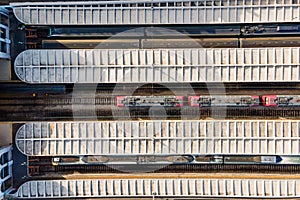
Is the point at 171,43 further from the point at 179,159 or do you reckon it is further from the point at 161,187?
the point at 161,187

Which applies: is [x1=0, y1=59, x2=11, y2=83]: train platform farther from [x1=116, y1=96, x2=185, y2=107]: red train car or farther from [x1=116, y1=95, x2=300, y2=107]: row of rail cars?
[x1=116, y1=96, x2=185, y2=107]: red train car

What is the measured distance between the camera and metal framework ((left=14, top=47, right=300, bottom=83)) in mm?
37059

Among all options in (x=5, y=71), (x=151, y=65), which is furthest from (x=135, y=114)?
(x=5, y=71)

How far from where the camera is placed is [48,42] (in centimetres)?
3988

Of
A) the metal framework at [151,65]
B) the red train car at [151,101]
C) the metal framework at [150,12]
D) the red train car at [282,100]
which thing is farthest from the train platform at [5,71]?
the red train car at [282,100]

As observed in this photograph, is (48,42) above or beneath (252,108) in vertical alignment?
above

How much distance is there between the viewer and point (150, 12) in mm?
37438

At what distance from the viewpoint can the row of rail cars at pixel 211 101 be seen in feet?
125

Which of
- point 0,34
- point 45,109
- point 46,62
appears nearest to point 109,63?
point 46,62

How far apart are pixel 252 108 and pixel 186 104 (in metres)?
8.96

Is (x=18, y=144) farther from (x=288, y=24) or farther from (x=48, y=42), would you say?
(x=288, y=24)

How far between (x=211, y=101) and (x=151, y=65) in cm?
941

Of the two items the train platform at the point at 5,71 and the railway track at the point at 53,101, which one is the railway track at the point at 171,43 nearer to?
the train platform at the point at 5,71

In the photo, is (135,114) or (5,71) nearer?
(135,114)
